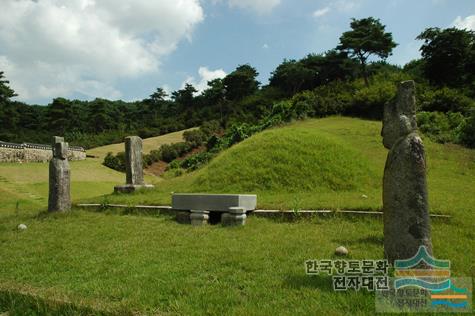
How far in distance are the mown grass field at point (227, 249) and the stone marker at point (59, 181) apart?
425 millimetres

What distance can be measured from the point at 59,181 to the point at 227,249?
7.02 meters

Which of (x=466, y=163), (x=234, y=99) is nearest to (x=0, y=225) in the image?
(x=466, y=163)

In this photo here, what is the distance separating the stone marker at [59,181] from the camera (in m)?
10.7

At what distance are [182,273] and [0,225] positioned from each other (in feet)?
23.3

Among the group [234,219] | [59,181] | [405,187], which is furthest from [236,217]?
[59,181]

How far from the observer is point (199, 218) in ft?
28.7

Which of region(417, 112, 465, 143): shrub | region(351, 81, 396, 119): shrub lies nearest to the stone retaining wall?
region(351, 81, 396, 119): shrub

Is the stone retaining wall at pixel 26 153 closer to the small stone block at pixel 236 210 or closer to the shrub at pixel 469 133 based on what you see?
the small stone block at pixel 236 210

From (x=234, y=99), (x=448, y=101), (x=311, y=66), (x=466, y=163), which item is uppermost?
(x=311, y=66)

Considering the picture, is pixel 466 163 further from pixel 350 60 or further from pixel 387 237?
pixel 350 60

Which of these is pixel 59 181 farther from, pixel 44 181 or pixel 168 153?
pixel 168 153

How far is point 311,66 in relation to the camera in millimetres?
46031

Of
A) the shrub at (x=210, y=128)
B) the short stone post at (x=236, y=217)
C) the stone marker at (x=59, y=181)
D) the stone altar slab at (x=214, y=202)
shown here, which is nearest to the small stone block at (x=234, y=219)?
the short stone post at (x=236, y=217)

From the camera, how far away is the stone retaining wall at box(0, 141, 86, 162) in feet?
95.4
